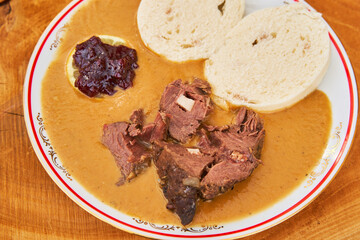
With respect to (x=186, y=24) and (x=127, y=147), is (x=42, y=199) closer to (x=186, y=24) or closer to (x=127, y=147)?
(x=127, y=147)

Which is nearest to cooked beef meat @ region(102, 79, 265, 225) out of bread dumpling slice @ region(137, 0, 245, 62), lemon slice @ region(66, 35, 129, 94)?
bread dumpling slice @ region(137, 0, 245, 62)

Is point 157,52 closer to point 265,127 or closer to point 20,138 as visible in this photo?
point 265,127

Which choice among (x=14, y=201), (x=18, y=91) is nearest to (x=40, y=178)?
(x=14, y=201)

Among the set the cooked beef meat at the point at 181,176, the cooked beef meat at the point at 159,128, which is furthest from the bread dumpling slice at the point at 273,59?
the cooked beef meat at the point at 181,176

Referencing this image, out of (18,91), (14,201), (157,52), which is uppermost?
(157,52)

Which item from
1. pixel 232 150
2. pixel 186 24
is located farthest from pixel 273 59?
pixel 232 150

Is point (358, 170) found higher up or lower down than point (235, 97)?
lower down

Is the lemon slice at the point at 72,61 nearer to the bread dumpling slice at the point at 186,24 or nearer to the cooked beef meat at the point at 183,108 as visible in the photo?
the bread dumpling slice at the point at 186,24

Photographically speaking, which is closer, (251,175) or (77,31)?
(251,175)
